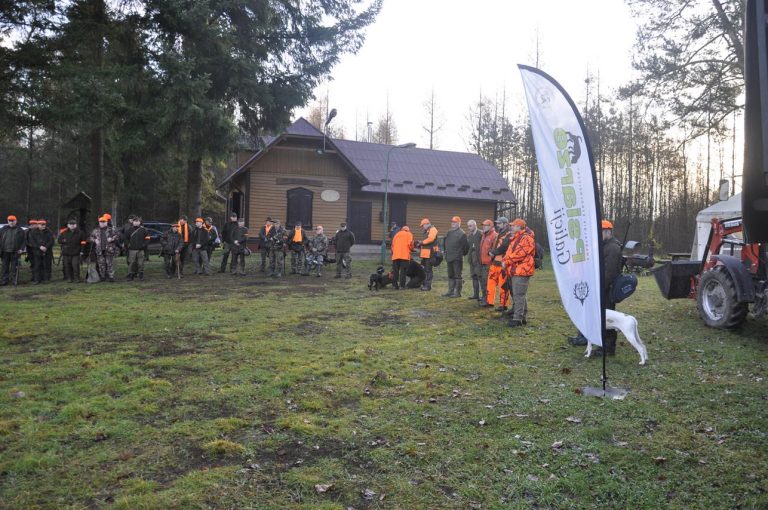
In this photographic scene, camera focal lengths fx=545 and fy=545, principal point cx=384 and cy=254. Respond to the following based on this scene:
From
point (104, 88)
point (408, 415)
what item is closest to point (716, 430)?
point (408, 415)

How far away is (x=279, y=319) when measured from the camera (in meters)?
10.7

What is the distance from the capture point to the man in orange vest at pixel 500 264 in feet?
37.0

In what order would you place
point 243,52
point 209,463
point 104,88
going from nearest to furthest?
point 209,463 → point 104,88 → point 243,52

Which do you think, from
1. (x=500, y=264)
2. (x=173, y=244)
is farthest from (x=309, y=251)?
(x=500, y=264)

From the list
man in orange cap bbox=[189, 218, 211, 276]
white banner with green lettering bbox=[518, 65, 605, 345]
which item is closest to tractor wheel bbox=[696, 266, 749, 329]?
white banner with green lettering bbox=[518, 65, 605, 345]

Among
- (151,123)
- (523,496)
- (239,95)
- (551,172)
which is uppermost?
(239,95)

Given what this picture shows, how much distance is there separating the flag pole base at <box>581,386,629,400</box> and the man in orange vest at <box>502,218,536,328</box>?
361cm

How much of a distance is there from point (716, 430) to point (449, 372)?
119 inches

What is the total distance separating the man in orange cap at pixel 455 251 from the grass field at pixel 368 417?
4.04m

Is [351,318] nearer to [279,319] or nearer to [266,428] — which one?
[279,319]

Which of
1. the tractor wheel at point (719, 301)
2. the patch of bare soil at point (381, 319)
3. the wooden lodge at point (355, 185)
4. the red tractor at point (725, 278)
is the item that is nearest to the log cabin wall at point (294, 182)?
the wooden lodge at point (355, 185)

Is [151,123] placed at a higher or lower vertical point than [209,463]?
higher

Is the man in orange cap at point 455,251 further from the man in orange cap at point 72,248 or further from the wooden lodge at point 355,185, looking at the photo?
the wooden lodge at point 355,185

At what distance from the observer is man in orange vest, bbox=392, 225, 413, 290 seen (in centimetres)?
1580
